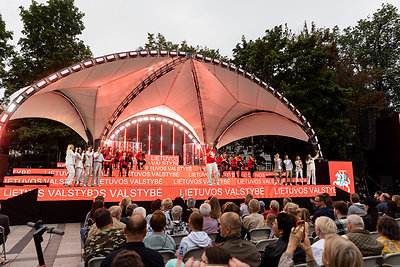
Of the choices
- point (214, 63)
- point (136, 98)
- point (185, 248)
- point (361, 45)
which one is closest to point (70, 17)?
point (136, 98)

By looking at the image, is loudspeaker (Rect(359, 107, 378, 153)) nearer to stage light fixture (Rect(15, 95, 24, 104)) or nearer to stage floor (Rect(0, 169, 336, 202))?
stage floor (Rect(0, 169, 336, 202))

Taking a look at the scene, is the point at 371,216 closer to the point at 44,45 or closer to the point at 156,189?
the point at 156,189

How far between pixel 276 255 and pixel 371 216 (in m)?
4.00

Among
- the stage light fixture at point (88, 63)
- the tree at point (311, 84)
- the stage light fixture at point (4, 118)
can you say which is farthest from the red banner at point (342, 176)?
the stage light fixture at point (4, 118)

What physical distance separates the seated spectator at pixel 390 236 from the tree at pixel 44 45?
29.2 m

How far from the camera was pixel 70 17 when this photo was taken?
1142 inches

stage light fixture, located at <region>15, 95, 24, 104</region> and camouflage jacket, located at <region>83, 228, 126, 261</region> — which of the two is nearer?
camouflage jacket, located at <region>83, 228, 126, 261</region>

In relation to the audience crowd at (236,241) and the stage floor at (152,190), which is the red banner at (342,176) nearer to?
the stage floor at (152,190)

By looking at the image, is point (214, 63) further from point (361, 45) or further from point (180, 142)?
point (361, 45)

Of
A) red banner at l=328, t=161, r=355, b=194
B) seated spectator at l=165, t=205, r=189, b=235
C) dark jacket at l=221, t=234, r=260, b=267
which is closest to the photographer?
dark jacket at l=221, t=234, r=260, b=267

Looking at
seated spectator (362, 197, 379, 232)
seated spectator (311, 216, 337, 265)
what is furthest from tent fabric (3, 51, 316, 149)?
seated spectator (311, 216, 337, 265)

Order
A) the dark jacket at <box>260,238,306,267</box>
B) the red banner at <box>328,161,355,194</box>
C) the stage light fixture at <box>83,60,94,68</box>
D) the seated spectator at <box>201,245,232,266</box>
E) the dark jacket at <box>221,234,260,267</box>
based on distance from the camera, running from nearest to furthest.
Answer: the seated spectator at <box>201,245,232,266</box>
the dark jacket at <box>260,238,306,267</box>
the dark jacket at <box>221,234,260,267</box>
the stage light fixture at <box>83,60,94,68</box>
the red banner at <box>328,161,355,194</box>

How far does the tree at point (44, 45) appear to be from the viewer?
87.1 ft

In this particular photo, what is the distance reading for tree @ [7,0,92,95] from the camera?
2656 centimetres
